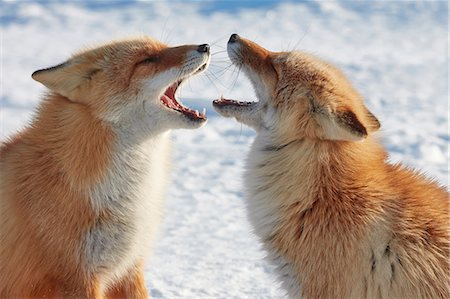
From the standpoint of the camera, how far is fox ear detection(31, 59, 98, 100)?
439 cm

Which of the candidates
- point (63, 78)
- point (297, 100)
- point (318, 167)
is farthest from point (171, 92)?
point (318, 167)

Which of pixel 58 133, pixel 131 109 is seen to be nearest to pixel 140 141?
pixel 131 109

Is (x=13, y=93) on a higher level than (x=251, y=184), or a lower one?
lower

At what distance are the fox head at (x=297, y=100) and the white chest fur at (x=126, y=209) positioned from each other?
1.84ft

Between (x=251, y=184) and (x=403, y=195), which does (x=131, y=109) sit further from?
(x=403, y=195)

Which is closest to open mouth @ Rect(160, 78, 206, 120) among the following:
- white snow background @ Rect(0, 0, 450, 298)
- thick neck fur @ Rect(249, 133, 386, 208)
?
white snow background @ Rect(0, 0, 450, 298)

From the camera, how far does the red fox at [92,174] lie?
4.24 meters

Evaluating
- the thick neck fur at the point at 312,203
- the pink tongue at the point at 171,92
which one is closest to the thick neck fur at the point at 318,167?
the thick neck fur at the point at 312,203

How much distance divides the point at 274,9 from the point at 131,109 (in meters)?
12.0

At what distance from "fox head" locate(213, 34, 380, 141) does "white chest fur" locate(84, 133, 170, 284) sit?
560 millimetres

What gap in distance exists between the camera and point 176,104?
4.75 metres

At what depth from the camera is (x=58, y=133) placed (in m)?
4.36

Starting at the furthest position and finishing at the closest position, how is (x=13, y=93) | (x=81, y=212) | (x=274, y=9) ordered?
(x=274, y=9) → (x=13, y=93) → (x=81, y=212)

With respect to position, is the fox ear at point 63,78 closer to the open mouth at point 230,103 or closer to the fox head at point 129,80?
the fox head at point 129,80
